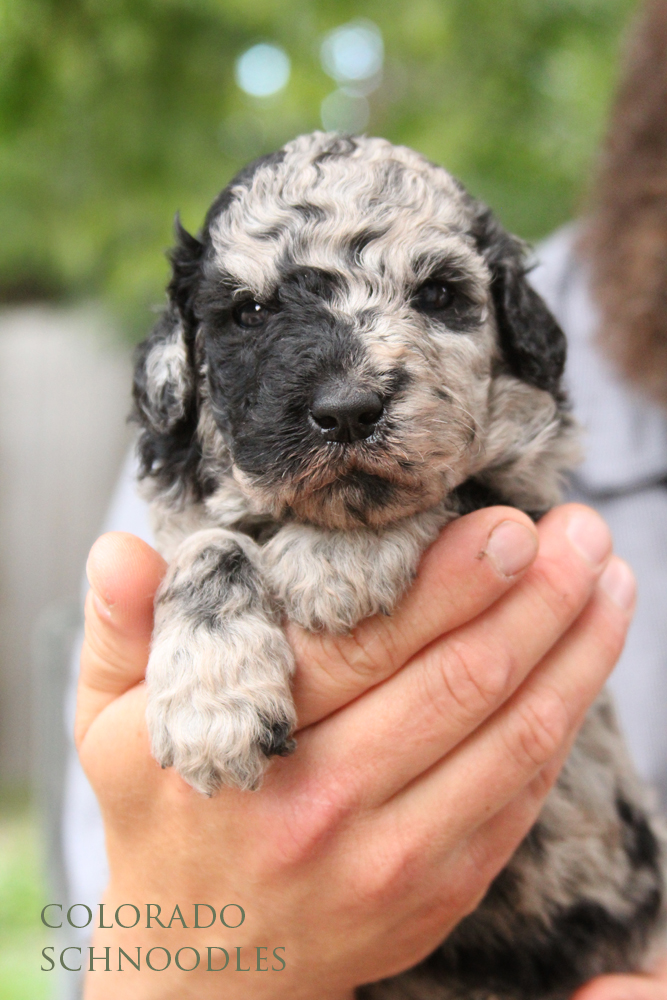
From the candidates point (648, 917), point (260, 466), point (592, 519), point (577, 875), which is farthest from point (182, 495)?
point (648, 917)

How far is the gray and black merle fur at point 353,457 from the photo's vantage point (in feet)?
6.66

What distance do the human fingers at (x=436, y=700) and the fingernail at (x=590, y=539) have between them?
0.63 ft

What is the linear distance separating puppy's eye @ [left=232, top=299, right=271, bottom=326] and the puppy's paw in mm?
858

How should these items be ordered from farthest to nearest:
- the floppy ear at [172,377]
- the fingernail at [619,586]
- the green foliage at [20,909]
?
1. the green foliage at [20,909]
2. the fingernail at [619,586]
3. the floppy ear at [172,377]

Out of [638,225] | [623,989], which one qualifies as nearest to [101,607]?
[623,989]

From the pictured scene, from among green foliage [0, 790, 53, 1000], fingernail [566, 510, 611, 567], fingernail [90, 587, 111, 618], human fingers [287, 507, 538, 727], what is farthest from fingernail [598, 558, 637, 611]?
green foliage [0, 790, 53, 1000]

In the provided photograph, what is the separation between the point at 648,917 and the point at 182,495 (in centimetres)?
212

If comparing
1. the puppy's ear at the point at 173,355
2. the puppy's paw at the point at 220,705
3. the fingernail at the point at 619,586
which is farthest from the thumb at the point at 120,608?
the fingernail at the point at 619,586

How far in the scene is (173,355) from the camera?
2.62m

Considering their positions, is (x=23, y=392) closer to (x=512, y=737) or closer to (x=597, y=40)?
(x=597, y=40)

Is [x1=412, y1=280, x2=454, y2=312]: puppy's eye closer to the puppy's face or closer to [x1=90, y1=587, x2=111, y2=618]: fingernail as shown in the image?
the puppy's face

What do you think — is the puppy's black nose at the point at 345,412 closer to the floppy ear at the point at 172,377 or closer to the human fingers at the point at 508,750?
the floppy ear at the point at 172,377

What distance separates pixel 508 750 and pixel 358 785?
452 millimetres

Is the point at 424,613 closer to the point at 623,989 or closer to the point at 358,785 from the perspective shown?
the point at 358,785
